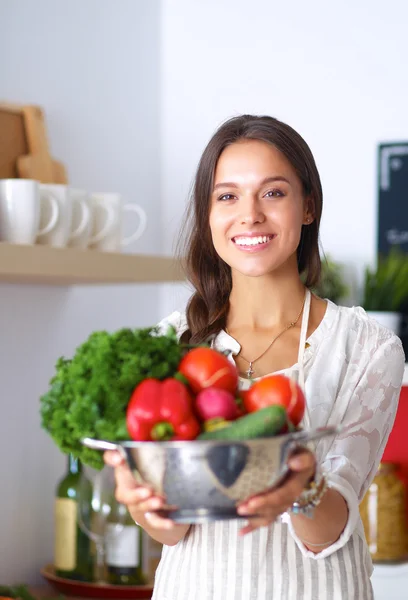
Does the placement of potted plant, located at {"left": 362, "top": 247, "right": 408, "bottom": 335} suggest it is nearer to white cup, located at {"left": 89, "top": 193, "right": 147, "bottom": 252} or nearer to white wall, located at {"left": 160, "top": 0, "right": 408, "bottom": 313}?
white wall, located at {"left": 160, "top": 0, "right": 408, "bottom": 313}

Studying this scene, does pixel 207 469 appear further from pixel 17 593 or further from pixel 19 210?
pixel 17 593

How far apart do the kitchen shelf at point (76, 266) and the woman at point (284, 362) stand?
18.2 inches

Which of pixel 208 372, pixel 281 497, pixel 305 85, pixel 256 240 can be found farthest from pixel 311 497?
pixel 305 85

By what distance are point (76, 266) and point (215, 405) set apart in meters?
0.96

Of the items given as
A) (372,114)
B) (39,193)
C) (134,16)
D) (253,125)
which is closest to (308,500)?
(253,125)

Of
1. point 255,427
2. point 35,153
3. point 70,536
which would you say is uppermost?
point 35,153

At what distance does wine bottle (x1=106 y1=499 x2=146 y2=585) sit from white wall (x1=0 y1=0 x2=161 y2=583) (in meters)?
0.22

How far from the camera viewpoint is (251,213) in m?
1.19

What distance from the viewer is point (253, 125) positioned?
127 cm

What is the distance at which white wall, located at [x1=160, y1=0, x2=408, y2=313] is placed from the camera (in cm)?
228

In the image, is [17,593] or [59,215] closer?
[59,215]

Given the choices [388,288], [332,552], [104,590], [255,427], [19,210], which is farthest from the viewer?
[388,288]

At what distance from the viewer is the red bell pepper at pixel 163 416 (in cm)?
87

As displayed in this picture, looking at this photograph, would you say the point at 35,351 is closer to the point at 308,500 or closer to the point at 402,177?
the point at 402,177
